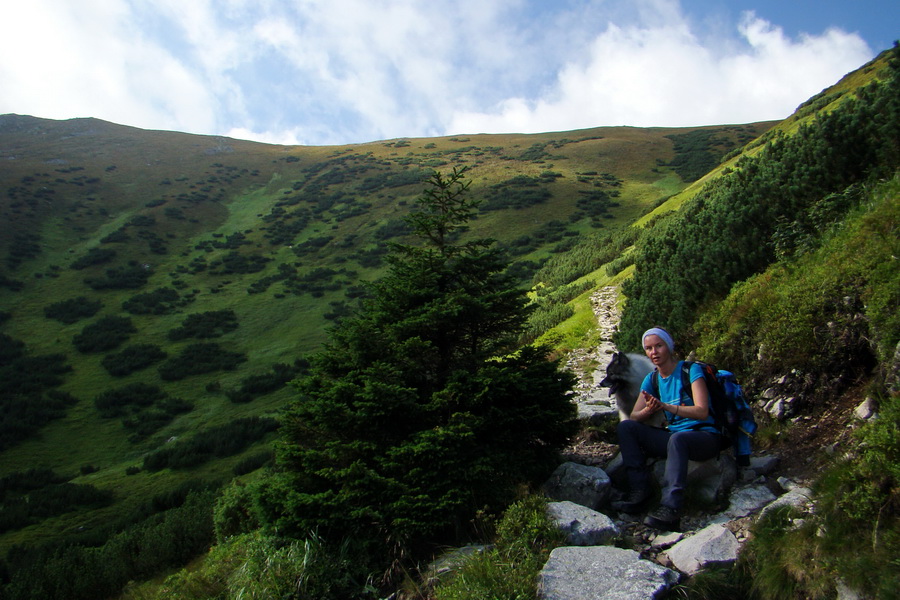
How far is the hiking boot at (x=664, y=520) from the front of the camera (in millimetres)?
3963

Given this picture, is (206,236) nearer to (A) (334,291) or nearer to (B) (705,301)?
(A) (334,291)

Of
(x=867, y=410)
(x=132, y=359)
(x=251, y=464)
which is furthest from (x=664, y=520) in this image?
(x=132, y=359)

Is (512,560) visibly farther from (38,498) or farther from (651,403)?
(38,498)

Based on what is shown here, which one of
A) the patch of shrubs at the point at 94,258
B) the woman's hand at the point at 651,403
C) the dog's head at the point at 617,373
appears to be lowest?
the woman's hand at the point at 651,403

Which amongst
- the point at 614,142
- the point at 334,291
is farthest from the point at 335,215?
the point at 614,142

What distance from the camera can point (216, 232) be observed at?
59719 mm

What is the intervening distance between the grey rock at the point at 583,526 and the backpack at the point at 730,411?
1323 mm

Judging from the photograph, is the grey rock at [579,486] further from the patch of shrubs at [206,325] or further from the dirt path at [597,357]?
the patch of shrubs at [206,325]

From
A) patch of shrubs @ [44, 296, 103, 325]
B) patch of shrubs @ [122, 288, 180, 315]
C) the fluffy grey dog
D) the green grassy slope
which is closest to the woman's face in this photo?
the fluffy grey dog

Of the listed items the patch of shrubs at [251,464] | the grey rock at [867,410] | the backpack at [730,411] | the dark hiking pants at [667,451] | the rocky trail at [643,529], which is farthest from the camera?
the patch of shrubs at [251,464]

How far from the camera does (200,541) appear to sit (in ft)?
34.9

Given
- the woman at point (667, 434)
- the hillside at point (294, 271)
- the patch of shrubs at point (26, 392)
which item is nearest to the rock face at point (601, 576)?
the woman at point (667, 434)

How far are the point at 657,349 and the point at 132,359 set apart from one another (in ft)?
113

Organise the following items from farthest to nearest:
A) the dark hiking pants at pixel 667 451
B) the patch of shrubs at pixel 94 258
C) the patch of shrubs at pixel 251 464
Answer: the patch of shrubs at pixel 94 258, the patch of shrubs at pixel 251 464, the dark hiking pants at pixel 667 451
